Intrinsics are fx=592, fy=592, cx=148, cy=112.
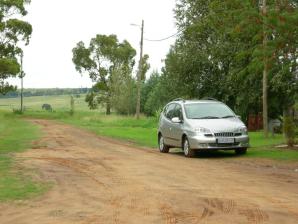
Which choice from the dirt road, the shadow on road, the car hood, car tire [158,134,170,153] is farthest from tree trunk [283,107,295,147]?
car tire [158,134,170,153]

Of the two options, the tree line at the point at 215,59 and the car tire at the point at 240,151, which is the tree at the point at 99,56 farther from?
the car tire at the point at 240,151

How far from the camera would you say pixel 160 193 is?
9633 mm

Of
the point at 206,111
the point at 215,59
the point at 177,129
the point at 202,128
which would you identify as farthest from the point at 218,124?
the point at 215,59

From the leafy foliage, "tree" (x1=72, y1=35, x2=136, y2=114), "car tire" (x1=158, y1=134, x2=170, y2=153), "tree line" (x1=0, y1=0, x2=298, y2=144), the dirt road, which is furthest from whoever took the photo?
"tree" (x1=72, y1=35, x2=136, y2=114)

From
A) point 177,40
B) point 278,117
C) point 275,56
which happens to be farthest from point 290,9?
point 177,40

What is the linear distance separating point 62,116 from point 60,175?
57.7 m

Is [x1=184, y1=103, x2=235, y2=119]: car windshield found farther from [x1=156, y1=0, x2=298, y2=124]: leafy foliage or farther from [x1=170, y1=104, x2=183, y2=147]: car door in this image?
[x1=156, y1=0, x2=298, y2=124]: leafy foliage

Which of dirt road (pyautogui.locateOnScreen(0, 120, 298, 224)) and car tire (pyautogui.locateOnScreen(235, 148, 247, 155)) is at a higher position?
car tire (pyautogui.locateOnScreen(235, 148, 247, 155))

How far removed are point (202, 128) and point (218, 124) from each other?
0.50 m

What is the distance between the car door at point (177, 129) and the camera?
59.4 ft

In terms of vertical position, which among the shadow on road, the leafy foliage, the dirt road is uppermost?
the leafy foliage

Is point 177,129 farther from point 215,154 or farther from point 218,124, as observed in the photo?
point 218,124

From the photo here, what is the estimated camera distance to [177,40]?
36562 millimetres

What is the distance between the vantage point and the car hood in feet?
55.9
